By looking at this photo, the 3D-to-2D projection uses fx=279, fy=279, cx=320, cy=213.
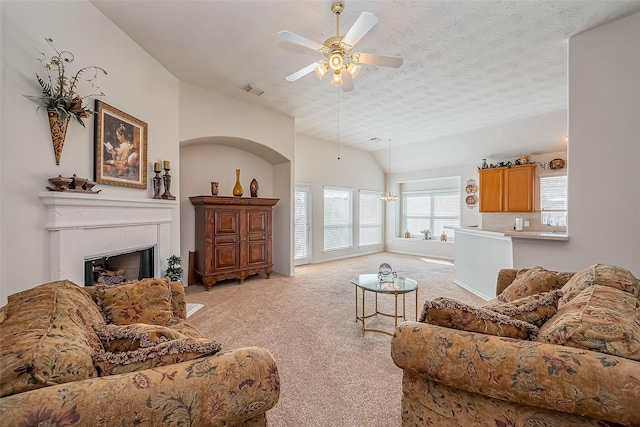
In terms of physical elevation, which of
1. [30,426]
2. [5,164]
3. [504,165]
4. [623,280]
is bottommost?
[30,426]

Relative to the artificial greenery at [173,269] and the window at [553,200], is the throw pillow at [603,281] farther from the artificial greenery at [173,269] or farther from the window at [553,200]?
the window at [553,200]

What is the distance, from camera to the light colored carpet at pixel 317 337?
5.93 feet

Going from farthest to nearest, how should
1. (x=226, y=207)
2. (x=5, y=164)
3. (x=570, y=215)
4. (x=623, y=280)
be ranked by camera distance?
(x=226, y=207), (x=570, y=215), (x=5, y=164), (x=623, y=280)

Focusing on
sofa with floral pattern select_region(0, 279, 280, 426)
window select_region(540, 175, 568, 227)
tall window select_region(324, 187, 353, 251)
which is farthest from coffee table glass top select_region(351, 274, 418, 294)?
window select_region(540, 175, 568, 227)

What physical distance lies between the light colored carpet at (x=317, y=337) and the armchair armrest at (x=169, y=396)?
954mm

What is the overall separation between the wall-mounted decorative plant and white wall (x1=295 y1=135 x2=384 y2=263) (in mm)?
4450

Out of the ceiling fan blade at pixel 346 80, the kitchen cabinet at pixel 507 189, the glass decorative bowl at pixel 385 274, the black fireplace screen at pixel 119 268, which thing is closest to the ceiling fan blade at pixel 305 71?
the ceiling fan blade at pixel 346 80

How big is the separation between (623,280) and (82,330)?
8.78ft

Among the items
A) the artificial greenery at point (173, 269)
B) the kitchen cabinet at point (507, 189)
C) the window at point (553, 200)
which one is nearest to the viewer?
the artificial greenery at point (173, 269)

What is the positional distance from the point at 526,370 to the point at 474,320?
0.89 feet

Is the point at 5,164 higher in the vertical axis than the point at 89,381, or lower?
higher

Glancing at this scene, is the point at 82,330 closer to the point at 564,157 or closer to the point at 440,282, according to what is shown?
the point at 440,282

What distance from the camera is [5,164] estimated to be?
6.04ft

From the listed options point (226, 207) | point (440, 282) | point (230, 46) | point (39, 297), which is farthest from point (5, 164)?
point (440, 282)
